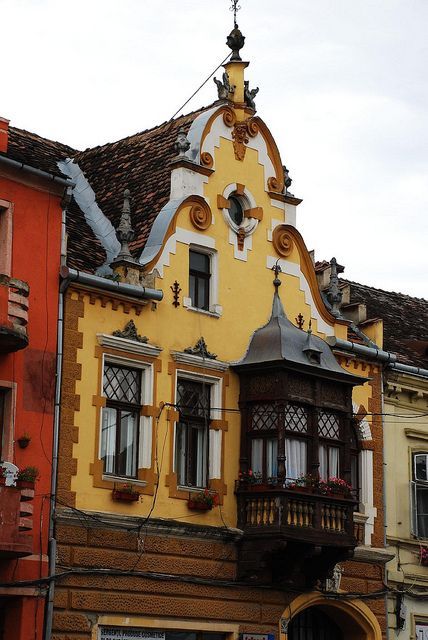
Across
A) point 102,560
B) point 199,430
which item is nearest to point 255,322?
point 199,430

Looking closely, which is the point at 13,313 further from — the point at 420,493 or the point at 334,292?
the point at 420,493

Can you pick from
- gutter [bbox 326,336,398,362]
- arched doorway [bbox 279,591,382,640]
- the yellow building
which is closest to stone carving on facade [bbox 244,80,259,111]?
the yellow building

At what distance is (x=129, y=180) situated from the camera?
103 feet

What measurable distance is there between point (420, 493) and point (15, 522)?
12.5 metres

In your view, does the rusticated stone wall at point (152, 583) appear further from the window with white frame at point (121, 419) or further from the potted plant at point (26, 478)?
the potted plant at point (26, 478)

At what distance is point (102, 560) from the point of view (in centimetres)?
2598

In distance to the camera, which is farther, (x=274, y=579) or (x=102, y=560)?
(x=274, y=579)

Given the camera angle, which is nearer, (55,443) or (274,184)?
(55,443)

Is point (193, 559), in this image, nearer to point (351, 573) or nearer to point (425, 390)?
point (351, 573)

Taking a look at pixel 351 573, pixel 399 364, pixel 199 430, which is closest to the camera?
pixel 199 430

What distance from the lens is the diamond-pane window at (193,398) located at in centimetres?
2847

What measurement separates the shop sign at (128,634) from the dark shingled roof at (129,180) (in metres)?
6.87

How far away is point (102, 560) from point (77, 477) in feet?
5.22

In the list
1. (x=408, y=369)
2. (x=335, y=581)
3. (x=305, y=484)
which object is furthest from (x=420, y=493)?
(x=305, y=484)
